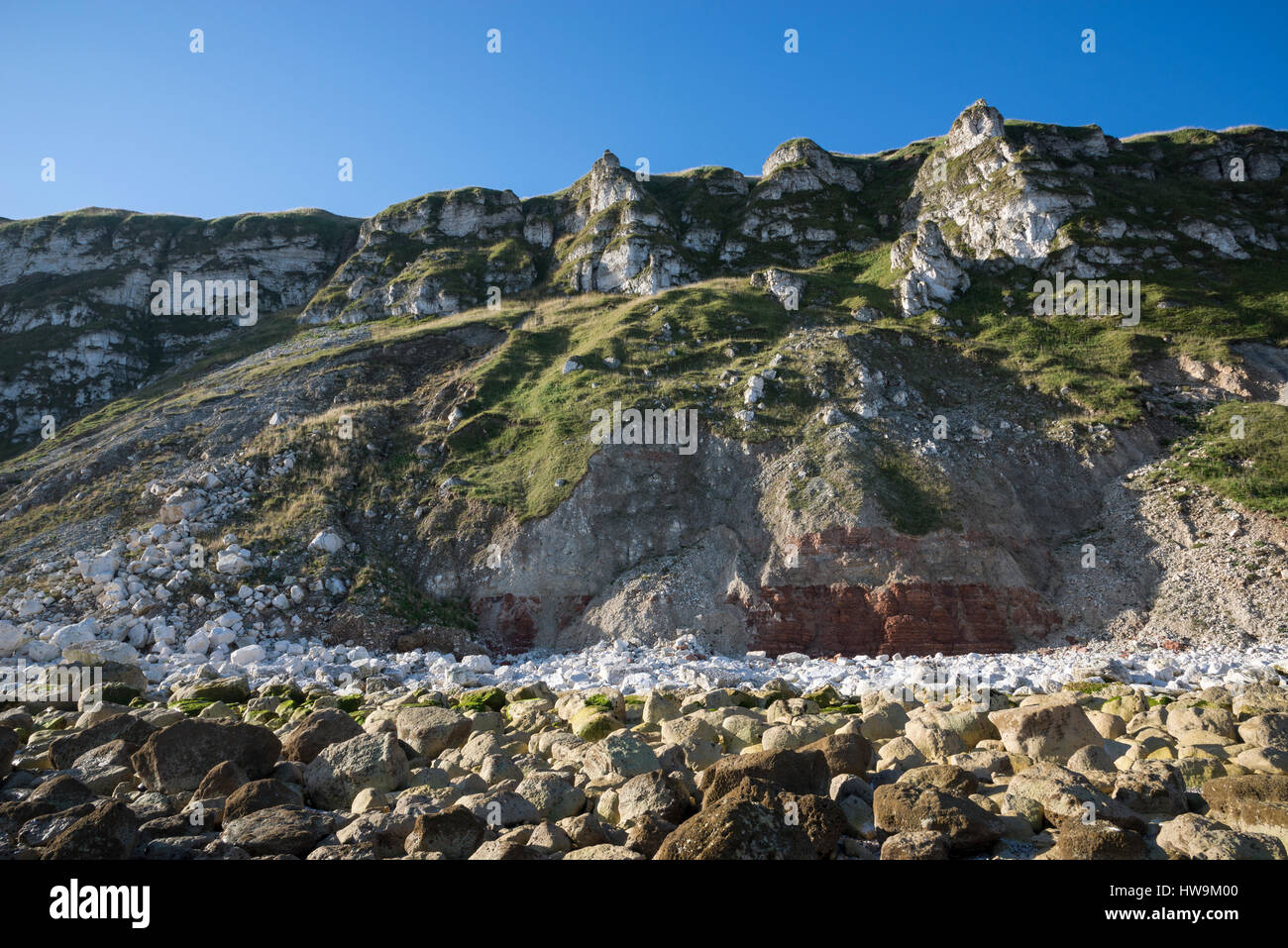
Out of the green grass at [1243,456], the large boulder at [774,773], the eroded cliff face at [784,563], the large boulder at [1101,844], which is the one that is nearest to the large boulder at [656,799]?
the large boulder at [774,773]

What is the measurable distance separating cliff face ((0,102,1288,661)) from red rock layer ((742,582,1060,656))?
0.12 metres

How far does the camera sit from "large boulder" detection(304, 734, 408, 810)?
36.6ft

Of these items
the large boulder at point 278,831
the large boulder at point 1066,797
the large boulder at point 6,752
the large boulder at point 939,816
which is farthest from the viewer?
the large boulder at point 6,752

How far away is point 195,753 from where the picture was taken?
11.7m

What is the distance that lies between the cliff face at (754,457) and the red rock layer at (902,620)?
4.6 inches

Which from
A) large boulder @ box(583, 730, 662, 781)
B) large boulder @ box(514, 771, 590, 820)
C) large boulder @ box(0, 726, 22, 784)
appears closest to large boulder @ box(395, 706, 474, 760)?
large boulder @ box(583, 730, 662, 781)

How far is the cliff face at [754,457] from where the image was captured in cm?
2845

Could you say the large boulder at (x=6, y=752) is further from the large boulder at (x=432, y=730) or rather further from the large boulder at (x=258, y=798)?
the large boulder at (x=432, y=730)

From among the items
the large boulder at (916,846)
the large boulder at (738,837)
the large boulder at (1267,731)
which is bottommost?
the large boulder at (1267,731)

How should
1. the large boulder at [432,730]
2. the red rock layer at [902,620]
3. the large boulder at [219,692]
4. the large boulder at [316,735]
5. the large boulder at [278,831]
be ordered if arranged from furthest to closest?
the red rock layer at [902,620], the large boulder at [219,692], the large boulder at [432,730], the large boulder at [316,735], the large boulder at [278,831]

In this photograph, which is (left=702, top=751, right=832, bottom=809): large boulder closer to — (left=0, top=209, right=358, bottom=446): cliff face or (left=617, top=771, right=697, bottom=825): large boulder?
(left=617, top=771, right=697, bottom=825): large boulder

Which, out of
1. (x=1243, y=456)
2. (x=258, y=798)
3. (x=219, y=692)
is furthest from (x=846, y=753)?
(x=1243, y=456)

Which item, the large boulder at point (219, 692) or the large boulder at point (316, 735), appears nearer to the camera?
the large boulder at point (316, 735)
